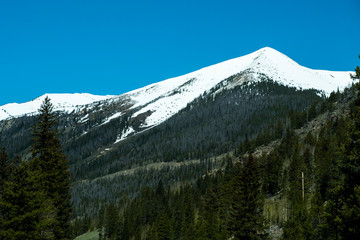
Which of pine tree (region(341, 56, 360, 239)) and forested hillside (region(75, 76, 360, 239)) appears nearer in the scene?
pine tree (region(341, 56, 360, 239))

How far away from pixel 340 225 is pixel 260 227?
1483 cm

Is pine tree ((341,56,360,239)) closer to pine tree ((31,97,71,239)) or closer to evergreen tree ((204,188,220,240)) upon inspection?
pine tree ((31,97,71,239))

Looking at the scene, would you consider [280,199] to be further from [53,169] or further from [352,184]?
[352,184]

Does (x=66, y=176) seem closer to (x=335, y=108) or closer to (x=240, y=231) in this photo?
(x=240, y=231)

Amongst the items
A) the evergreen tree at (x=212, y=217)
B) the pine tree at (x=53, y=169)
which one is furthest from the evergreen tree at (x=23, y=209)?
the evergreen tree at (x=212, y=217)

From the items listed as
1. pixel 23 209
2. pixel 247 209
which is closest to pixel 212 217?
pixel 247 209

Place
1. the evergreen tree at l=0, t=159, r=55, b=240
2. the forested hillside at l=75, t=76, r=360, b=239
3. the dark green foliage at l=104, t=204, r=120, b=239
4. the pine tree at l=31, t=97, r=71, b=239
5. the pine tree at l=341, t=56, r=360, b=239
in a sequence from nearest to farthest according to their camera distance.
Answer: the pine tree at l=341, t=56, r=360, b=239 < the forested hillside at l=75, t=76, r=360, b=239 < the evergreen tree at l=0, t=159, r=55, b=240 < the pine tree at l=31, t=97, r=71, b=239 < the dark green foliage at l=104, t=204, r=120, b=239

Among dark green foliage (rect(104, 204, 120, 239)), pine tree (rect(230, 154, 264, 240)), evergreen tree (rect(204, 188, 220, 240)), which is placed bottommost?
dark green foliage (rect(104, 204, 120, 239))

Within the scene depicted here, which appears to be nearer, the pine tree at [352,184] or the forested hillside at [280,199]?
the pine tree at [352,184]

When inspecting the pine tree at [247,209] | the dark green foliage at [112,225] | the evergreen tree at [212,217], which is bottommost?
the dark green foliage at [112,225]

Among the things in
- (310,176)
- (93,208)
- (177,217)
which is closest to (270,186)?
(310,176)

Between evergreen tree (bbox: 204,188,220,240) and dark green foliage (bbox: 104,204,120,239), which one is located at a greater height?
evergreen tree (bbox: 204,188,220,240)

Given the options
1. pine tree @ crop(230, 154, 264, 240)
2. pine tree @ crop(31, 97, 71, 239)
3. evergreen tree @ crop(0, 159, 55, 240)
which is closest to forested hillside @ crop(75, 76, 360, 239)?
pine tree @ crop(230, 154, 264, 240)

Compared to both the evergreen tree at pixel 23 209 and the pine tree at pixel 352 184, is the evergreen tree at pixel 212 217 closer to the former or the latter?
the evergreen tree at pixel 23 209
